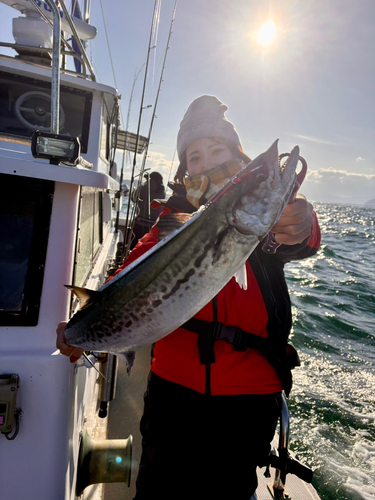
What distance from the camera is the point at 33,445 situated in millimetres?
1819

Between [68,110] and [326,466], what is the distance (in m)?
6.19

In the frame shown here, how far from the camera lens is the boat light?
1760 millimetres

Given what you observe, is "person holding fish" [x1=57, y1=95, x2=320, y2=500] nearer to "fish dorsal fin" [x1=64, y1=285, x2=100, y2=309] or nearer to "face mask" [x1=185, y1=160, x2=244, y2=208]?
"face mask" [x1=185, y1=160, x2=244, y2=208]

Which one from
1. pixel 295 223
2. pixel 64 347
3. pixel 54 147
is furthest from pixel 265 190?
pixel 64 347

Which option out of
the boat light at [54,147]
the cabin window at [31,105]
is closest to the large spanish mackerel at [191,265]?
the boat light at [54,147]

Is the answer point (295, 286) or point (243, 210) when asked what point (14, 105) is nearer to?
point (243, 210)

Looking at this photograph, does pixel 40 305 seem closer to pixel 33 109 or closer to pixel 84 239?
pixel 84 239

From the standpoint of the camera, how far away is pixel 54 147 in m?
1.81

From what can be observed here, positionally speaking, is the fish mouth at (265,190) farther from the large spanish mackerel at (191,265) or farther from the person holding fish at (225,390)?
the person holding fish at (225,390)

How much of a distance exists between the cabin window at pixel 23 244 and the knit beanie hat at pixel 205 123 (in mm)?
1168

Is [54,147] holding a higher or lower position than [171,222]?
higher

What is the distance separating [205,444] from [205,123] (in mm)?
2352

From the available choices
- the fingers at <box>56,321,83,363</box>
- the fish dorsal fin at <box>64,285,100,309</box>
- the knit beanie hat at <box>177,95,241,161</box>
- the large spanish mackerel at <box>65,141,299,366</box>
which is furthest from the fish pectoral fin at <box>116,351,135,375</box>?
the knit beanie hat at <box>177,95,241,161</box>

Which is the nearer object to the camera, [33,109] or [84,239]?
[84,239]
